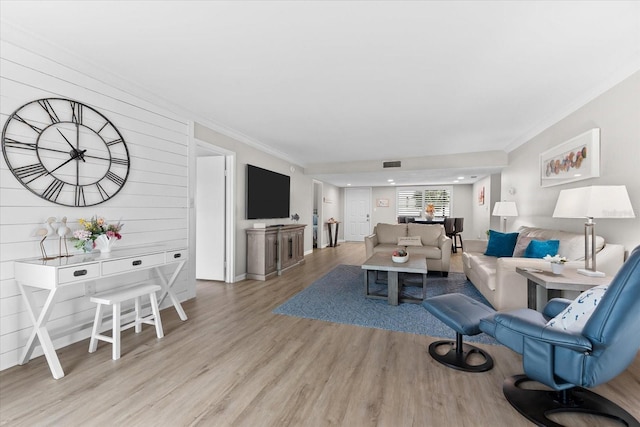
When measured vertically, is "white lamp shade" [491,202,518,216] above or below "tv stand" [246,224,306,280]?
above

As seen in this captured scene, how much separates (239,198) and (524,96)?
4073 mm

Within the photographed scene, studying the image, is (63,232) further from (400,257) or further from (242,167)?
(400,257)

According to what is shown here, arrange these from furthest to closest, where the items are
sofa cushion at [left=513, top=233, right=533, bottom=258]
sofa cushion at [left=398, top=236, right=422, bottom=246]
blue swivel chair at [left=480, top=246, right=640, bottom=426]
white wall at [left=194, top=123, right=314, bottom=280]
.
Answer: sofa cushion at [left=398, top=236, right=422, bottom=246]
white wall at [left=194, top=123, right=314, bottom=280]
sofa cushion at [left=513, top=233, right=533, bottom=258]
blue swivel chair at [left=480, top=246, right=640, bottom=426]

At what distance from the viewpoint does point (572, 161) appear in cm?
328

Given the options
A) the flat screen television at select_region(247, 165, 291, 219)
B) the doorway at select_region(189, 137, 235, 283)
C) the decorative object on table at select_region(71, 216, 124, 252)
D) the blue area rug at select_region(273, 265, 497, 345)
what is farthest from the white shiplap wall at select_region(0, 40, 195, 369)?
the blue area rug at select_region(273, 265, 497, 345)

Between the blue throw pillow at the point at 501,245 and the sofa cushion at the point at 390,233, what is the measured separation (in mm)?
1723

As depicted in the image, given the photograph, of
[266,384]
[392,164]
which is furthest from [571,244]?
[392,164]

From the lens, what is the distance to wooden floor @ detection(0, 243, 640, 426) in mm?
1572

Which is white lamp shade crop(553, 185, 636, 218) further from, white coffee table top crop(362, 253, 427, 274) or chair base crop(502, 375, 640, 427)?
white coffee table top crop(362, 253, 427, 274)

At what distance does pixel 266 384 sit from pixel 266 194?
149 inches

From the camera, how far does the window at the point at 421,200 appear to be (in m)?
9.82

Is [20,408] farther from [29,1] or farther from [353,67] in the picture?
[353,67]

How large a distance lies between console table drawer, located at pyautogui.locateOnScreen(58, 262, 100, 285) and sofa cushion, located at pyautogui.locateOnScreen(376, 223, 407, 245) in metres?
4.84

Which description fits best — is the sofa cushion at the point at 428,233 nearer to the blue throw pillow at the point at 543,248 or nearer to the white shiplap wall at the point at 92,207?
the blue throw pillow at the point at 543,248
